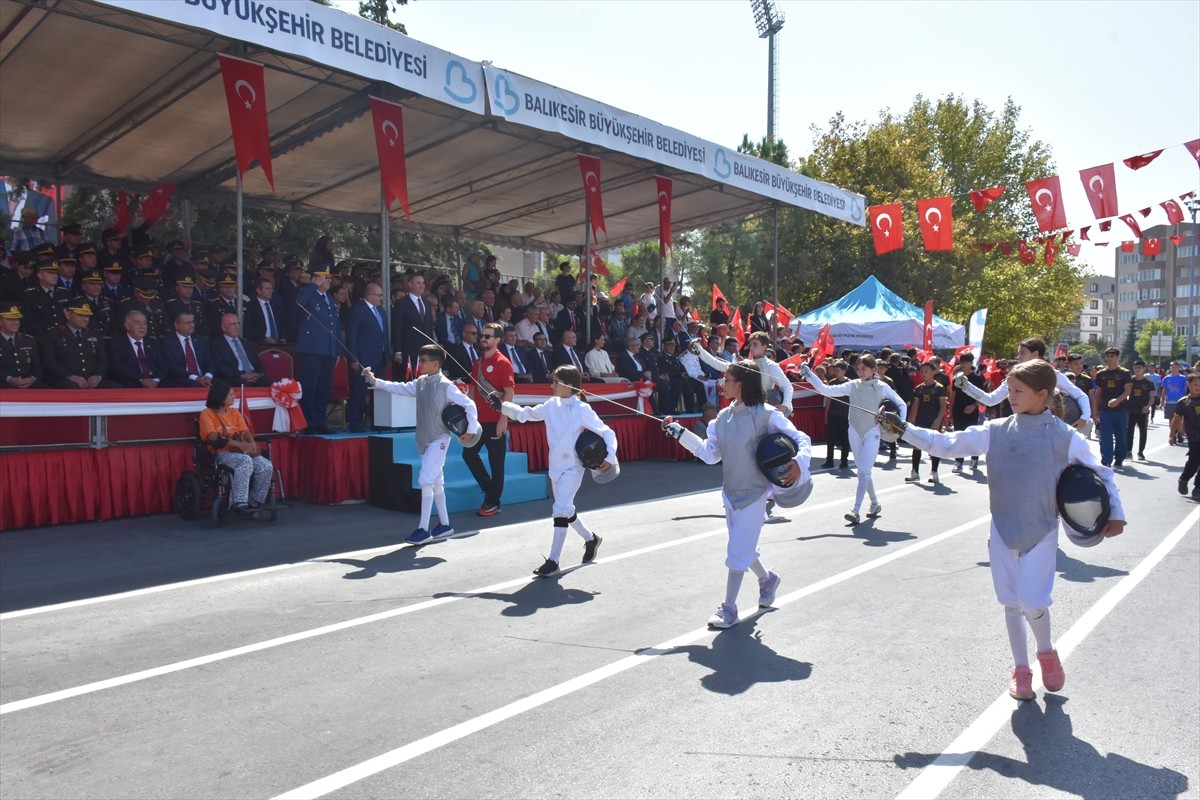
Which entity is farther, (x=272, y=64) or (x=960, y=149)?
(x=960, y=149)

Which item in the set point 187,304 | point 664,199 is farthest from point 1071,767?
point 664,199

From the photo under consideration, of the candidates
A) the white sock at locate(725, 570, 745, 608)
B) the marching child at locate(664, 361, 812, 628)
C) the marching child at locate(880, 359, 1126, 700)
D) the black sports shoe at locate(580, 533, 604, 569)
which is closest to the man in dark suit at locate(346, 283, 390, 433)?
the black sports shoe at locate(580, 533, 604, 569)

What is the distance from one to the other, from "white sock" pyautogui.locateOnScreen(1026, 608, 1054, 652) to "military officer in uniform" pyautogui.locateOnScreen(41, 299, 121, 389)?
30.5 feet

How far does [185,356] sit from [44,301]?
5.50ft

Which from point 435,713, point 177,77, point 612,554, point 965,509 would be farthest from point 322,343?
point 965,509

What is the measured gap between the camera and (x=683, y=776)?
390cm

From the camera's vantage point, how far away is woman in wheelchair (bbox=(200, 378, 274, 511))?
9.45 metres

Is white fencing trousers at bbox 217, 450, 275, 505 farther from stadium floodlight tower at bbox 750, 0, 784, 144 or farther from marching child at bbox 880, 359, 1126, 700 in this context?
stadium floodlight tower at bbox 750, 0, 784, 144

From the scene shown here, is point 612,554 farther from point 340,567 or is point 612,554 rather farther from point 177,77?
point 177,77

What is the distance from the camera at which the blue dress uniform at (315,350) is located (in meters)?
11.5

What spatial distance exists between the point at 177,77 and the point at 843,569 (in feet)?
33.7

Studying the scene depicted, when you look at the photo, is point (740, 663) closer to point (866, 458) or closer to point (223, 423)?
point (866, 458)

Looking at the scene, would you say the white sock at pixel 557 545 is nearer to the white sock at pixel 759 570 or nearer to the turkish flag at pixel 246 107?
the white sock at pixel 759 570

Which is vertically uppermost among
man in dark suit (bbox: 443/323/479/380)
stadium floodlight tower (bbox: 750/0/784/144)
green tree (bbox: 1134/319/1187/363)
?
stadium floodlight tower (bbox: 750/0/784/144)
